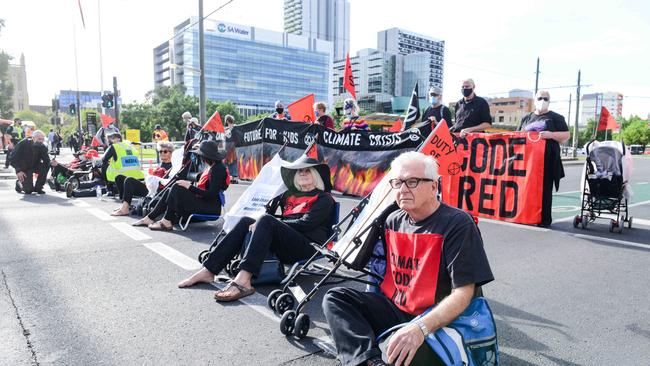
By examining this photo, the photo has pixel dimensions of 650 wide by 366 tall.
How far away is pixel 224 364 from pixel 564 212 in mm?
8231

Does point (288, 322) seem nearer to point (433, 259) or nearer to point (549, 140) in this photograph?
point (433, 259)

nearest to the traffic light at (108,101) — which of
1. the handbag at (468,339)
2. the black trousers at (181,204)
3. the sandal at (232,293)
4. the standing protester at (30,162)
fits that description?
the standing protester at (30,162)

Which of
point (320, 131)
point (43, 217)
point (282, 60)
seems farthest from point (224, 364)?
point (282, 60)

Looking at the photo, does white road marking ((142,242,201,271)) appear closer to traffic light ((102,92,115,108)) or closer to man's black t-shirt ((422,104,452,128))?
man's black t-shirt ((422,104,452,128))

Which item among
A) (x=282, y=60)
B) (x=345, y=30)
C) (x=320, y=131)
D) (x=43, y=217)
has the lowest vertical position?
(x=43, y=217)

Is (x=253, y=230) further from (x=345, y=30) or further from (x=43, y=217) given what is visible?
(x=345, y=30)

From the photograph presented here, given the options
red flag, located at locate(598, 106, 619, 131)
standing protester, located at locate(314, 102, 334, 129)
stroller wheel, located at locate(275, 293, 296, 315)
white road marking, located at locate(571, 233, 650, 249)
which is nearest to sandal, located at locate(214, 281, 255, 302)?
stroller wheel, located at locate(275, 293, 296, 315)

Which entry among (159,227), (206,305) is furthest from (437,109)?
(206,305)

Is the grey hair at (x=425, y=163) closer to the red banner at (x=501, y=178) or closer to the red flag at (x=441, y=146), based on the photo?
the red flag at (x=441, y=146)

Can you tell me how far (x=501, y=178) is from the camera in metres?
7.78

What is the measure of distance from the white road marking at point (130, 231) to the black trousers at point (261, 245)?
272cm

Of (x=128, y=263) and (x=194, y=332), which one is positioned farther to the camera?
(x=128, y=263)

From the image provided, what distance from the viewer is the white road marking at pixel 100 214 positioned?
8016mm

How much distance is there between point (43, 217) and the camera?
8094 millimetres
